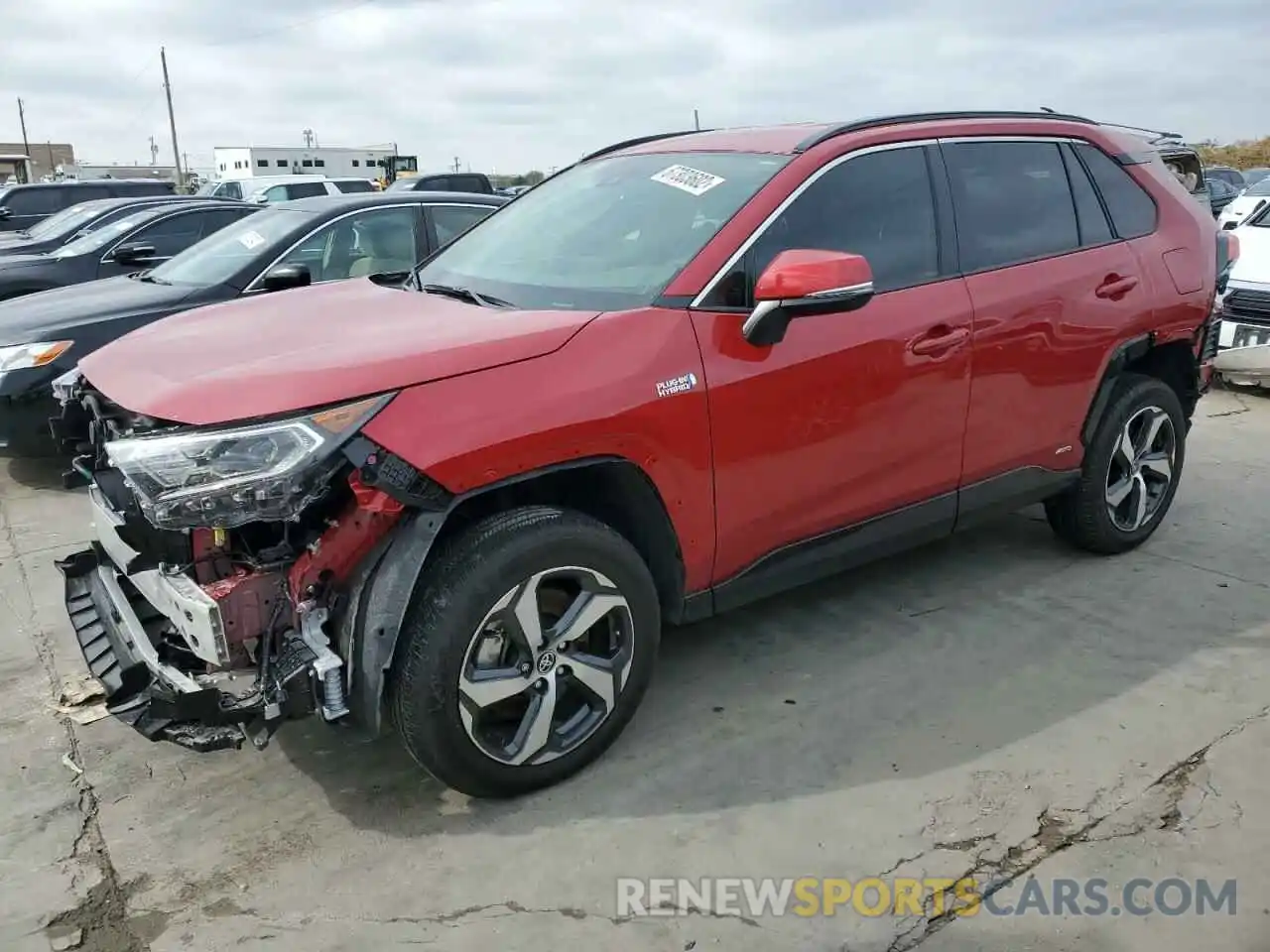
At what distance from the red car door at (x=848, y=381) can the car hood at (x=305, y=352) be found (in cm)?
54

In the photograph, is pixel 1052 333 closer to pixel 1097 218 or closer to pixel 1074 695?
pixel 1097 218

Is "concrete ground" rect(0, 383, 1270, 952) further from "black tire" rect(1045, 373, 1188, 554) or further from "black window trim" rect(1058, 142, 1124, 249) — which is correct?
"black window trim" rect(1058, 142, 1124, 249)

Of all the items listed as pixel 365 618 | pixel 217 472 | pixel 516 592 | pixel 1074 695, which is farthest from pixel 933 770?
pixel 217 472

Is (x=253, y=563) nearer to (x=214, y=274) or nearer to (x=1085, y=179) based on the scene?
(x=1085, y=179)

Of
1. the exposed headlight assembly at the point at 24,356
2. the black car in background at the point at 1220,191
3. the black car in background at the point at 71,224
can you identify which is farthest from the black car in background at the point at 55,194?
the black car in background at the point at 1220,191

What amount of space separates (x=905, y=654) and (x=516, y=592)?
1.73 metres

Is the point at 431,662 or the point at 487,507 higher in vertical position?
the point at 487,507

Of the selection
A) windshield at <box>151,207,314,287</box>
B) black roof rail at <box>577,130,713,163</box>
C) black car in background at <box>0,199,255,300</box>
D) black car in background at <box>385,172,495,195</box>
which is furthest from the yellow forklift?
black roof rail at <box>577,130,713,163</box>

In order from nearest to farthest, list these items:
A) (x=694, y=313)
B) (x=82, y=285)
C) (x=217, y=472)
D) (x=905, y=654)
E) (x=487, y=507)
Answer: (x=217, y=472)
(x=487, y=507)
(x=694, y=313)
(x=905, y=654)
(x=82, y=285)

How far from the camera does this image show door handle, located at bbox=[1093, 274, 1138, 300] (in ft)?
13.4

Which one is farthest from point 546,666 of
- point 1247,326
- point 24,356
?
point 1247,326

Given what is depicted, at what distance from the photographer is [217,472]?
7.95 feet

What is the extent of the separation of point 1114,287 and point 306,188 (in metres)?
18.3

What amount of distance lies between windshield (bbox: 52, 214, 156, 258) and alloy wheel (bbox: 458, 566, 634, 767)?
7737 millimetres
